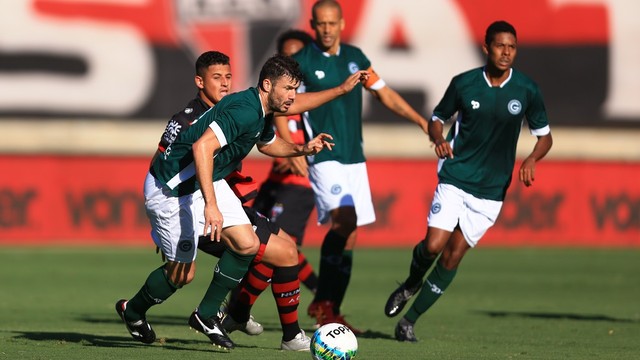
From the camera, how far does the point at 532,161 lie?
946 cm

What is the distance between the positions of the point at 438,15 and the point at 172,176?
48.2 ft

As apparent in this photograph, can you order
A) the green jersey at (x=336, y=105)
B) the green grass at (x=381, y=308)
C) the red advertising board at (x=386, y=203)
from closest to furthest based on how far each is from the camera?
the green grass at (x=381, y=308), the green jersey at (x=336, y=105), the red advertising board at (x=386, y=203)

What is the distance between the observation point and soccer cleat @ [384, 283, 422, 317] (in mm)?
9742

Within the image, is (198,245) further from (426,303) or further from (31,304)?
(31,304)

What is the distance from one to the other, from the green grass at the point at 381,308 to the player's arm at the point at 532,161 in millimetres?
1272

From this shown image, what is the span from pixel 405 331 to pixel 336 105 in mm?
2212

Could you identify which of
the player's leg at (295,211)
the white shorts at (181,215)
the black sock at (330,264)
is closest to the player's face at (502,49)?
the black sock at (330,264)

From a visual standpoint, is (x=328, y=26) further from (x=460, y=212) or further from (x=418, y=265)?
(x=418, y=265)

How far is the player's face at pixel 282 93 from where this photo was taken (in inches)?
316

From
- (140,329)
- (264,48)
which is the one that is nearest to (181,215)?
(140,329)

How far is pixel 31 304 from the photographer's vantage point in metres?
12.3

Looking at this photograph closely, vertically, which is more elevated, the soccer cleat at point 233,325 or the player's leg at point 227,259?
the player's leg at point 227,259

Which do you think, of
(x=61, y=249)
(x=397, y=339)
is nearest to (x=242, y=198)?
(x=397, y=339)

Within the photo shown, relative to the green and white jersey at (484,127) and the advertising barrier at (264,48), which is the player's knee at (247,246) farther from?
the advertising barrier at (264,48)
